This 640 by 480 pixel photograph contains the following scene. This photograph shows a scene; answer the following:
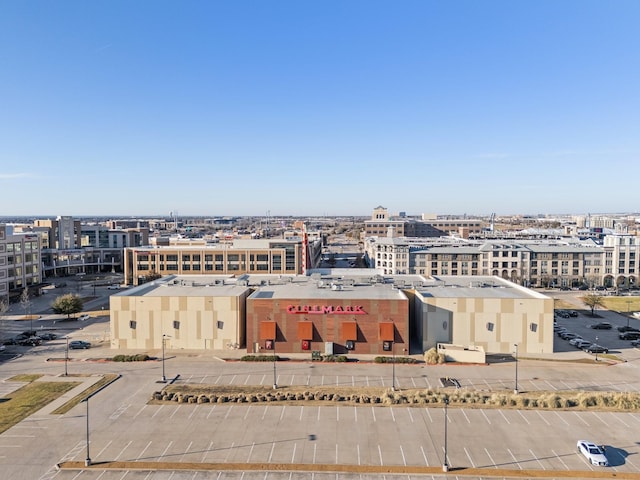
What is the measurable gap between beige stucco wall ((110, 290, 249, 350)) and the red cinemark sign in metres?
7.49

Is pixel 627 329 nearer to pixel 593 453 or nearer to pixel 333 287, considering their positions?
pixel 333 287

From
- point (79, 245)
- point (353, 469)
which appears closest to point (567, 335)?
point (353, 469)

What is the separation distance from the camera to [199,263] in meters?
120

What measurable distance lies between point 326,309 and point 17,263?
76.1 meters

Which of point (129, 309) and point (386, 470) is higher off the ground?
point (129, 309)

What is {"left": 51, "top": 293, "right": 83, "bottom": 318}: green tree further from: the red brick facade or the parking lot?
the red brick facade

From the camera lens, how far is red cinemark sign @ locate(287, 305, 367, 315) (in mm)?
60750

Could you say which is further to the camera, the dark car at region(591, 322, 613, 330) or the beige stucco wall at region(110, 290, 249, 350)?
the dark car at region(591, 322, 613, 330)

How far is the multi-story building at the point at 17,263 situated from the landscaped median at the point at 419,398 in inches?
2808

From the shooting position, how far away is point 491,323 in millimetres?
60781

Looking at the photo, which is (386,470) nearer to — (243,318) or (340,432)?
(340,432)

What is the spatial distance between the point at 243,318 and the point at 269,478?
34253 mm

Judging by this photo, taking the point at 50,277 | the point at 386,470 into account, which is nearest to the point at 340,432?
the point at 386,470

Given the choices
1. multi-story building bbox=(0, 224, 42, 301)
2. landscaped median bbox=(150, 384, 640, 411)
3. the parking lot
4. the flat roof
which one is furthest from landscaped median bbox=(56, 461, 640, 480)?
multi-story building bbox=(0, 224, 42, 301)
